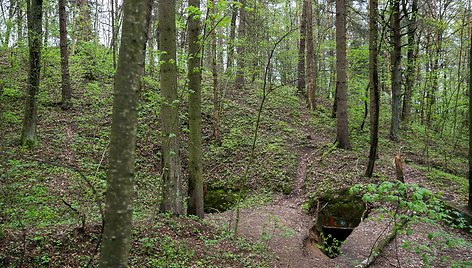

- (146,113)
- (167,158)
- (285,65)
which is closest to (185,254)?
(167,158)

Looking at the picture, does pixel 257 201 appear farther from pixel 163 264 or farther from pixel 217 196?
pixel 163 264

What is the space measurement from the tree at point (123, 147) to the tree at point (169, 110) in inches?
154

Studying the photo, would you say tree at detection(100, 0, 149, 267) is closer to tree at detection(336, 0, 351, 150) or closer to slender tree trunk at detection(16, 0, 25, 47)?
slender tree trunk at detection(16, 0, 25, 47)

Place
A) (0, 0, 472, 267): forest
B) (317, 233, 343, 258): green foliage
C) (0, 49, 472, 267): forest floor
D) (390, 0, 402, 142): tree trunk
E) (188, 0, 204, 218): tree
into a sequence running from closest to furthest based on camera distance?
(0, 0, 472, 267): forest
(0, 49, 472, 267): forest floor
(188, 0, 204, 218): tree
(317, 233, 343, 258): green foliage
(390, 0, 402, 142): tree trunk

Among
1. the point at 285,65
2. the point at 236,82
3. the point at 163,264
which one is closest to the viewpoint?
the point at 163,264

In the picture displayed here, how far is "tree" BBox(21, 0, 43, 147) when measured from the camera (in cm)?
894

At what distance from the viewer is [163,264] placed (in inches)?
187

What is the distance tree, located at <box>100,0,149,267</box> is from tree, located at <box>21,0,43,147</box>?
8.06 m

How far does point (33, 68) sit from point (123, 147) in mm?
8794

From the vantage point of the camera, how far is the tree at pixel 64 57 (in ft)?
38.9

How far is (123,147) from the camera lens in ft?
7.64

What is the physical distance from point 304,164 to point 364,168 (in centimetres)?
224

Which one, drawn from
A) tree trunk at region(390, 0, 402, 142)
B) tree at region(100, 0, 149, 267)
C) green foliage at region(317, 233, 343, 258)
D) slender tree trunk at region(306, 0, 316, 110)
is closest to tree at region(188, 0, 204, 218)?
green foliage at region(317, 233, 343, 258)

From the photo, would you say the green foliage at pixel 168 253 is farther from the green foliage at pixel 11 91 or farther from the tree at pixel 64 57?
the tree at pixel 64 57
